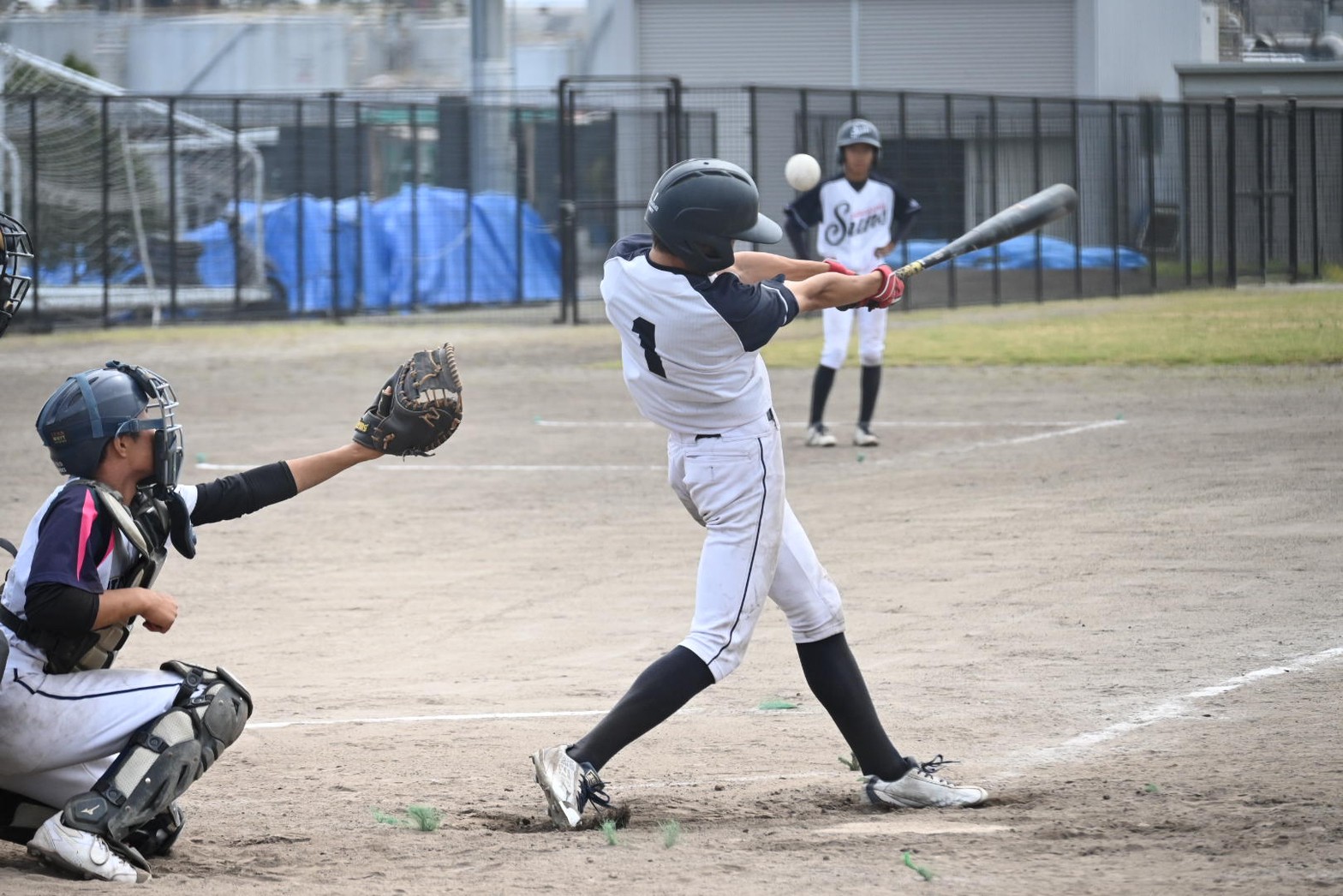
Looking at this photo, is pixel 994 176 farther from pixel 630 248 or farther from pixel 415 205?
pixel 630 248

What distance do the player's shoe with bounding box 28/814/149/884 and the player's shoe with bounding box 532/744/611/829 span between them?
107cm

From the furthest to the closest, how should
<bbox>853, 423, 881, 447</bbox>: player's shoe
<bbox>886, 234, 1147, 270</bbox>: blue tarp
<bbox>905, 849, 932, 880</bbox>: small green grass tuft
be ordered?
<bbox>886, 234, 1147, 270</bbox>: blue tarp, <bbox>853, 423, 881, 447</bbox>: player's shoe, <bbox>905, 849, 932, 880</bbox>: small green grass tuft

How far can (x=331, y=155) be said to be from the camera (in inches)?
972

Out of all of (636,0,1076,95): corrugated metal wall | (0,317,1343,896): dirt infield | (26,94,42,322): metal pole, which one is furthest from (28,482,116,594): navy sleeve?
(636,0,1076,95): corrugated metal wall

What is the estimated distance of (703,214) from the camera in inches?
182

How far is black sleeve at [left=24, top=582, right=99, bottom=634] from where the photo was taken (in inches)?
159

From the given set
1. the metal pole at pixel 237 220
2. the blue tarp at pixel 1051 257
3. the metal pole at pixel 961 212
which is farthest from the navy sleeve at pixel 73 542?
the blue tarp at pixel 1051 257

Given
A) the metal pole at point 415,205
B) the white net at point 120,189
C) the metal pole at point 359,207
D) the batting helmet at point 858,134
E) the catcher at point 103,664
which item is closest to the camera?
the catcher at point 103,664

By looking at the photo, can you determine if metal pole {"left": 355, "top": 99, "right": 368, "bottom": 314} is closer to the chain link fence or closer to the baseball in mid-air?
the chain link fence

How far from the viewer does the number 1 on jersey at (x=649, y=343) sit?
4695 mm

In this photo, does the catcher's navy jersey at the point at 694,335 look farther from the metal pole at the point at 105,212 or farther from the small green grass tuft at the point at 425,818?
the metal pole at the point at 105,212

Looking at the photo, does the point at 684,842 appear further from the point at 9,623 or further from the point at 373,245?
the point at 373,245

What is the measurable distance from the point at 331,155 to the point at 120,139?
3.20 metres

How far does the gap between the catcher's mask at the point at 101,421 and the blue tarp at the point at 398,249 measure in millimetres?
21432
